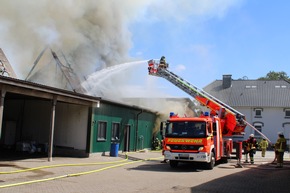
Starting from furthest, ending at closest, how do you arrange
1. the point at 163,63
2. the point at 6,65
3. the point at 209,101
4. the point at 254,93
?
the point at 254,93 < the point at 6,65 < the point at 163,63 < the point at 209,101

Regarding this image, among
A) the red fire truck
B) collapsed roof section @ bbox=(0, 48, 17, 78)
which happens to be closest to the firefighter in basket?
the red fire truck

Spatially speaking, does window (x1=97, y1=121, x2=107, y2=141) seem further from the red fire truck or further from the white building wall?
the white building wall

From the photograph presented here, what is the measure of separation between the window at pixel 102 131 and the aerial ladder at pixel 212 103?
450cm

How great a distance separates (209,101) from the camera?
1903cm

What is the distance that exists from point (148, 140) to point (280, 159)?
12095 mm

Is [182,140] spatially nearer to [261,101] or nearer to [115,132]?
[115,132]

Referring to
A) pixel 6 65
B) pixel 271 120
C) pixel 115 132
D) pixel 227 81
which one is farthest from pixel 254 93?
pixel 6 65

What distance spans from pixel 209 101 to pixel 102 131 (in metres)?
6.34

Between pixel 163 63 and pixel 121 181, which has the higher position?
pixel 163 63

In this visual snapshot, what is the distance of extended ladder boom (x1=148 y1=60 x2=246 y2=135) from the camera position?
17.8m

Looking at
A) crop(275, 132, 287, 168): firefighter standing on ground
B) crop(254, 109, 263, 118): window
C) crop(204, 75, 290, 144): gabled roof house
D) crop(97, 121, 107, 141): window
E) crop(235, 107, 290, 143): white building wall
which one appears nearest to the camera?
crop(275, 132, 287, 168): firefighter standing on ground

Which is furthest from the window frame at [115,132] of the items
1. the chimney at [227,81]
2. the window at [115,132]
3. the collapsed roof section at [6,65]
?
the chimney at [227,81]

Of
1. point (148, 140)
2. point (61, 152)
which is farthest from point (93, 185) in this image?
point (148, 140)

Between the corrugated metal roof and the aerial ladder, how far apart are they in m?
24.5
